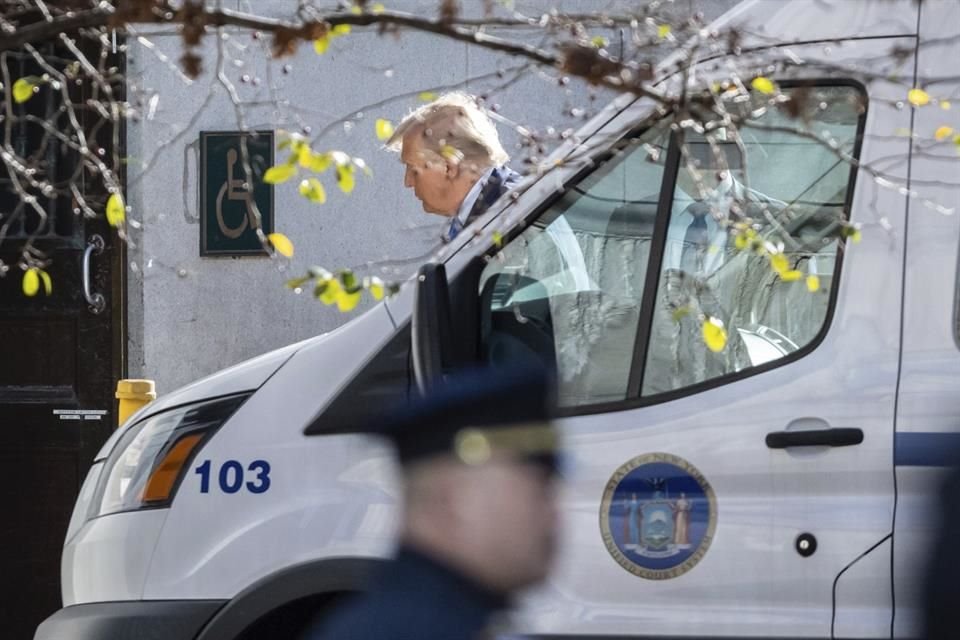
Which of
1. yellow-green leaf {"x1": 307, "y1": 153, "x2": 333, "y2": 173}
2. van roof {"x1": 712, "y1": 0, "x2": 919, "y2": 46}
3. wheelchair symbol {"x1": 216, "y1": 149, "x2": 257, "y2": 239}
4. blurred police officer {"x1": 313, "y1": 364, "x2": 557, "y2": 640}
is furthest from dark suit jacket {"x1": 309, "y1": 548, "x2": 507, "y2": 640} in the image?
wheelchair symbol {"x1": 216, "y1": 149, "x2": 257, "y2": 239}

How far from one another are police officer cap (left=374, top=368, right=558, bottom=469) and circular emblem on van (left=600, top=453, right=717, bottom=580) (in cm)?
64

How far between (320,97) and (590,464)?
182 inches

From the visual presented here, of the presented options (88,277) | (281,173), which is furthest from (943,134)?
(88,277)

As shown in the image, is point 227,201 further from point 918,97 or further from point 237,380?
point 918,97

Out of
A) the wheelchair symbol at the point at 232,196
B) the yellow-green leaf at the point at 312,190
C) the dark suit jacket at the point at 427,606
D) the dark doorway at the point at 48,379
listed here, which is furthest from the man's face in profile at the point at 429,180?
the dark doorway at the point at 48,379

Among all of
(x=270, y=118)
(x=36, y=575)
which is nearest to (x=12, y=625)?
(x=36, y=575)

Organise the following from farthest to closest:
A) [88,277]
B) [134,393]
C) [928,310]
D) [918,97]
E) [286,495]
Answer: [88,277], [134,393], [286,495], [928,310], [918,97]

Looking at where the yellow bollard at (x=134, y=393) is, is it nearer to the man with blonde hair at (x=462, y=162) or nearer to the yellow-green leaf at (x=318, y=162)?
the man with blonde hair at (x=462, y=162)

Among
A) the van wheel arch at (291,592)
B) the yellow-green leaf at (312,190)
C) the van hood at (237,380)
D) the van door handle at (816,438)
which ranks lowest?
the van wheel arch at (291,592)

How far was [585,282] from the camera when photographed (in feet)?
12.0

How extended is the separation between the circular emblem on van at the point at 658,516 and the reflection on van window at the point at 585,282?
181mm

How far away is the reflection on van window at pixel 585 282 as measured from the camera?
3.60 metres

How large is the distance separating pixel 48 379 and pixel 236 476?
168 inches

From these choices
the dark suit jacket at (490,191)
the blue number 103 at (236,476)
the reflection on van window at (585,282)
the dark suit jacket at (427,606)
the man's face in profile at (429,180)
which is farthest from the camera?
the man's face in profile at (429,180)
